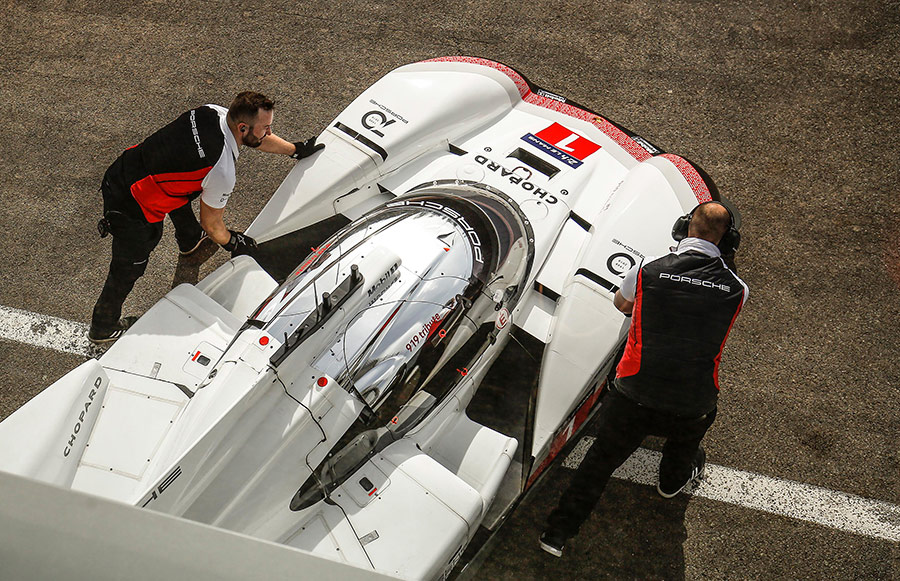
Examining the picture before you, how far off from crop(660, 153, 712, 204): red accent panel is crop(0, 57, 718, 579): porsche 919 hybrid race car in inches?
0.7

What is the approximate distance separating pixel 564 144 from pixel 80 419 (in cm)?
282

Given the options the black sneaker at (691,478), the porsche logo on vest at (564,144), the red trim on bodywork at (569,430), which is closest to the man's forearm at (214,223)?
the porsche logo on vest at (564,144)

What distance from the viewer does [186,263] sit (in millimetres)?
4492

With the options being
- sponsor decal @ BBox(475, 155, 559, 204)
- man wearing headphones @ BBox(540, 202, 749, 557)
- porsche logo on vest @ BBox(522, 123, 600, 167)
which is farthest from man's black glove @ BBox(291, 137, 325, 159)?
man wearing headphones @ BBox(540, 202, 749, 557)

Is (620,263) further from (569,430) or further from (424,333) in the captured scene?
(424,333)

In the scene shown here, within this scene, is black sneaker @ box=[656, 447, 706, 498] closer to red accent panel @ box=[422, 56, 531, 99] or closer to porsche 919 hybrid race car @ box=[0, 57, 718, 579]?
porsche 919 hybrid race car @ box=[0, 57, 718, 579]

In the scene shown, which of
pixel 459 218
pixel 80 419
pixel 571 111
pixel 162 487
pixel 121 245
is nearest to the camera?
pixel 162 487

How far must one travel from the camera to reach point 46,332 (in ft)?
13.9

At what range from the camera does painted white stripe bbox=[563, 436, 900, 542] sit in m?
3.54

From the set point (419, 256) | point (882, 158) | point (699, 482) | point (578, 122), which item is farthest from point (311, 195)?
point (882, 158)

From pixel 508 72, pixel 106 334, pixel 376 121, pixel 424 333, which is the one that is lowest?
pixel 106 334

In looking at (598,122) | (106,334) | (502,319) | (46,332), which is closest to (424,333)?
(502,319)

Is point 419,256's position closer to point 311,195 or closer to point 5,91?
point 311,195

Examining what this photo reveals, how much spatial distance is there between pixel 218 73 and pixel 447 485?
13.1 ft
